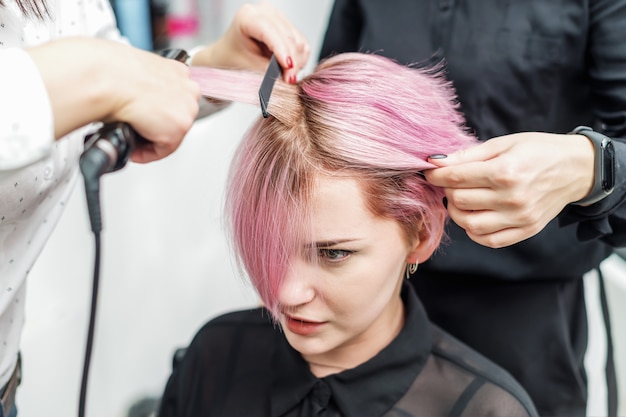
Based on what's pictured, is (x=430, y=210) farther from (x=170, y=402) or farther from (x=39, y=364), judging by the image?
(x=39, y=364)

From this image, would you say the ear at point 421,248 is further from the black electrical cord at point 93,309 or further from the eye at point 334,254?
the black electrical cord at point 93,309

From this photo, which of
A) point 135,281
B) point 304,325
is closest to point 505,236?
point 304,325

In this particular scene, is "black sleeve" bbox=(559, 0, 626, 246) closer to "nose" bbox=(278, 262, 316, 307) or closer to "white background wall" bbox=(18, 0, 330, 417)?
"nose" bbox=(278, 262, 316, 307)

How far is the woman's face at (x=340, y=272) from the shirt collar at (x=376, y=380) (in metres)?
0.05

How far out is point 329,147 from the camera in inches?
33.0

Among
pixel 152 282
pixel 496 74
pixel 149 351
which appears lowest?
pixel 149 351

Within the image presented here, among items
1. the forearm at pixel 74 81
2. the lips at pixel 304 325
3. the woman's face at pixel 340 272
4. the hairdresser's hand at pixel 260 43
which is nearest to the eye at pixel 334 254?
the woman's face at pixel 340 272

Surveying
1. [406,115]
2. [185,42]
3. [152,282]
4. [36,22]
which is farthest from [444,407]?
[185,42]

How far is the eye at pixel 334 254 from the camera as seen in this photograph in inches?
34.0

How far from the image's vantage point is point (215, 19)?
210 cm

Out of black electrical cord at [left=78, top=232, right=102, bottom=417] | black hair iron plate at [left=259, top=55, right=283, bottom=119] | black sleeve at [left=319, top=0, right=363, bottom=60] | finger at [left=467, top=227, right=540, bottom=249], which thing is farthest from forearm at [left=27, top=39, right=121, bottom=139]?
black sleeve at [left=319, top=0, right=363, bottom=60]

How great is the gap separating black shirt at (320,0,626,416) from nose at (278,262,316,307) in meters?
0.30

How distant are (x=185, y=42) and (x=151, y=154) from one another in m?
1.37

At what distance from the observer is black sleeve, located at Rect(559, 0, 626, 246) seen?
91 cm
